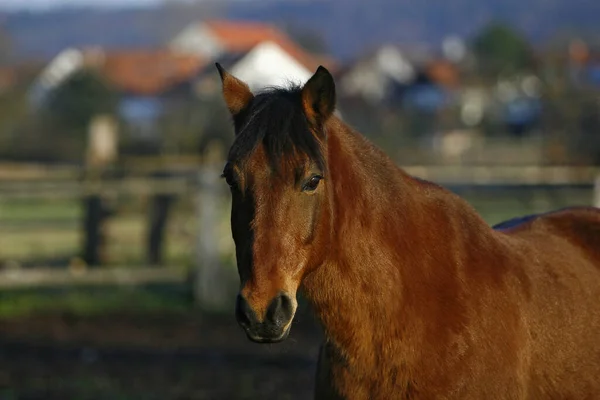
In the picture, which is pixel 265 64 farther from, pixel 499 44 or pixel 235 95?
pixel 235 95

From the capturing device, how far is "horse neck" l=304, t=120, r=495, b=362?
13.6 ft

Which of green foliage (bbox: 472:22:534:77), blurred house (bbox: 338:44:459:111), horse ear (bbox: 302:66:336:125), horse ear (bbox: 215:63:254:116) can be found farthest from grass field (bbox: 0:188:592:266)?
green foliage (bbox: 472:22:534:77)

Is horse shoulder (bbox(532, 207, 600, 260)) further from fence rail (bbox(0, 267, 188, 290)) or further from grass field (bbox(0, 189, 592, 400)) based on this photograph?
fence rail (bbox(0, 267, 188, 290))

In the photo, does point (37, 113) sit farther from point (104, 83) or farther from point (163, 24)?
point (163, 24)

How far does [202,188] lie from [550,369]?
30.6ft

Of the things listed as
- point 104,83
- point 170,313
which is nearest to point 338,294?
point 170,313

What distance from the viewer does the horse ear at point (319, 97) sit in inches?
159

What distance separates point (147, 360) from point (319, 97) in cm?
613

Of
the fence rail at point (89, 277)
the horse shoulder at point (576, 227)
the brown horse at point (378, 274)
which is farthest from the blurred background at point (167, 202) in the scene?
the horse shoulder at point (576, 227)

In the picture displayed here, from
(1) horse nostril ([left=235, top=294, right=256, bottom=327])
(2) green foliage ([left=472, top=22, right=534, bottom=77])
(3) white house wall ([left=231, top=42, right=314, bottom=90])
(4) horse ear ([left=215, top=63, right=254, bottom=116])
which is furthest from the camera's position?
(2) green foliage ([left=472, top=22, right=534, bottom=77])

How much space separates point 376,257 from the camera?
166 inches

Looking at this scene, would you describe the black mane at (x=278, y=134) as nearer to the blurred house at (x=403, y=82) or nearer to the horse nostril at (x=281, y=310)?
the horse nostril at (x=281, y=310)

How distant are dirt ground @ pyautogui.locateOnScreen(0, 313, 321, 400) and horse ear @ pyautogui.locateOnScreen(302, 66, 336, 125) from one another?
418 centimetres

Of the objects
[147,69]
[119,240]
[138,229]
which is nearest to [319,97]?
[119,240]
